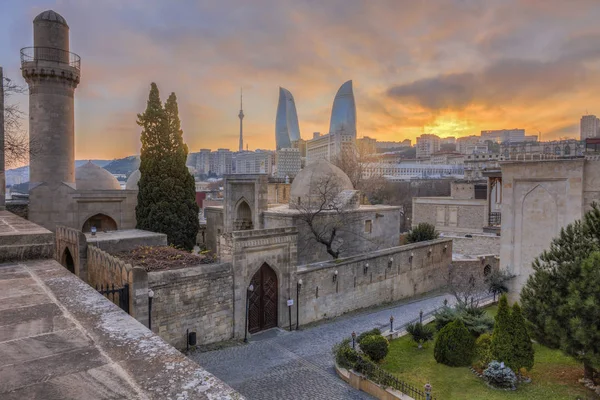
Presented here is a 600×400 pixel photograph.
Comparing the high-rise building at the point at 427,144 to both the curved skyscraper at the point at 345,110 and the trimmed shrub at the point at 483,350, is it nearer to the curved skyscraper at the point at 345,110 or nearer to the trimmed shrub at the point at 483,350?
the curved skyscraper at the point at 345,110

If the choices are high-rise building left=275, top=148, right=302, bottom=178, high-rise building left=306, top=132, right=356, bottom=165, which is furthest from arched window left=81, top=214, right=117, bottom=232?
high-rise building left=275, top=148, right=302, bottom=178

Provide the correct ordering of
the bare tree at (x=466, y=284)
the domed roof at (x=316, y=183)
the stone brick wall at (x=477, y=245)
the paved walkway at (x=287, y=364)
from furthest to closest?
1. the stone brick wall at (x=477, y=245)
2. the domed roof at (x=316, y=183)
3. the bare tree at (x=466, y=284)
4. the paved walkway at (x=287, y=364)

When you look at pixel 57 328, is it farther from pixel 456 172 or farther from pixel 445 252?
pixel 456 172

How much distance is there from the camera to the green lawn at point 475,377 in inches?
403

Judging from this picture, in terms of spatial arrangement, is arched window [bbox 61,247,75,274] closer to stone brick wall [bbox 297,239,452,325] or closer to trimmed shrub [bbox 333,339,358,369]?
stone brick wall [bbox 297,239,452,325]

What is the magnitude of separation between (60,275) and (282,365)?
32.4ft

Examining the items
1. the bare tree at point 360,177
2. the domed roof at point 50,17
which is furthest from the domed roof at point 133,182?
the bare tree at point 360,177

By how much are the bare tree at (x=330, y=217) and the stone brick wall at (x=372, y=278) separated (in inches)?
80.9

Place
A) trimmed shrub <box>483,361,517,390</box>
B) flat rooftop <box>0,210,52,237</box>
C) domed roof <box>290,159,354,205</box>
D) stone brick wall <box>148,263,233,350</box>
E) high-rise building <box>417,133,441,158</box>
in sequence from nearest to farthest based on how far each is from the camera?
flat rooftop <box>0,210,52,237</box>
trimmed shrub <box>483,361,517,390</box>
stone brick wall <box>148,263,233,350</box>
domed roof <box>290,159,354,205</box>
high-rise building <box>417,133,441,158</box>

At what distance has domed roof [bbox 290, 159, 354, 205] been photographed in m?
24.0

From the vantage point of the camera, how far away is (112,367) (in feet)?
6.75

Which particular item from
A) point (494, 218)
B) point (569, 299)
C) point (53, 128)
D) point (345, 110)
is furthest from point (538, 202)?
point (345, 110)

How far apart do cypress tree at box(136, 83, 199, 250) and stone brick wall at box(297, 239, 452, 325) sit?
9.52 m

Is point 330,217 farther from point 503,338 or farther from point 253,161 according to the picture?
point 253,161
